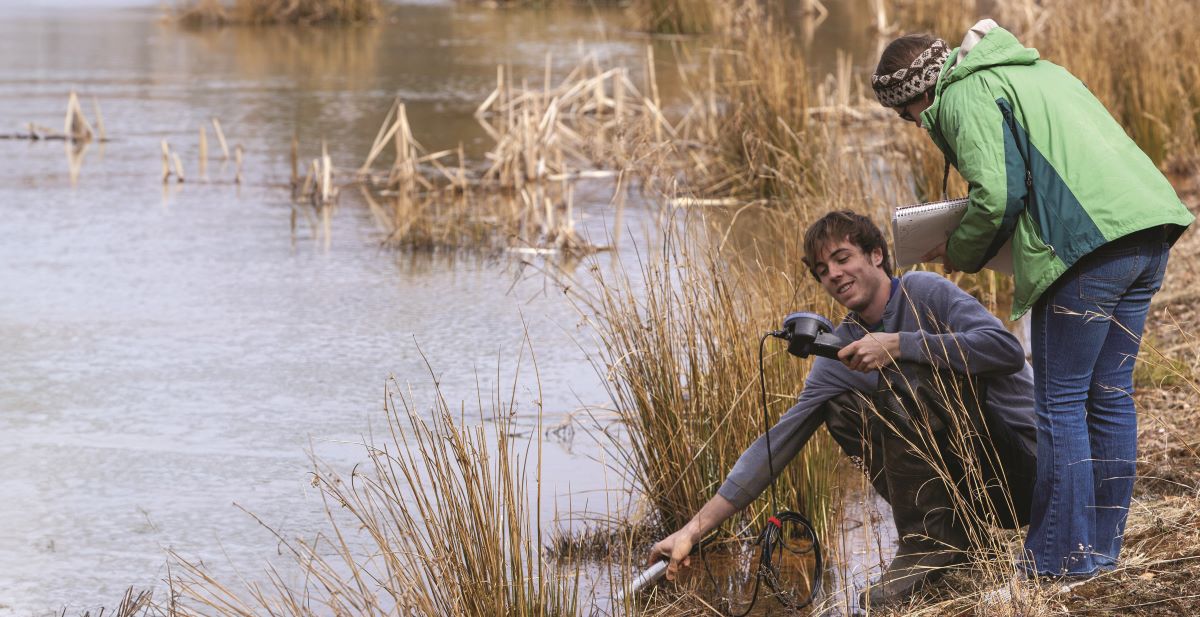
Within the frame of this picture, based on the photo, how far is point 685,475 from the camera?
12.6 ft

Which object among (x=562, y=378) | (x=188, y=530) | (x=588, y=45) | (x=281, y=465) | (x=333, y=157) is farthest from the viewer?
(x=588, y=45)

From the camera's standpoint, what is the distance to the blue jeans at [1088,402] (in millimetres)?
3059

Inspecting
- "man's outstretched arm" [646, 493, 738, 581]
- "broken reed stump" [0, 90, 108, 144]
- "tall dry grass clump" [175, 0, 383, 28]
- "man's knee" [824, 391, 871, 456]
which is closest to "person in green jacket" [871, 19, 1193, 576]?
"man's knee" [824, 391, 871, 456]

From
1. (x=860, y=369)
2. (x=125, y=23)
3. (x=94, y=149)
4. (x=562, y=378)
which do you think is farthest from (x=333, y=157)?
(x=125, y=23)

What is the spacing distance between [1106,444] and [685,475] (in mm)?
1107

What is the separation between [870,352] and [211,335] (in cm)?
368

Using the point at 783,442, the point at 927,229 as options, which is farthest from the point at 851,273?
the point at 783,442

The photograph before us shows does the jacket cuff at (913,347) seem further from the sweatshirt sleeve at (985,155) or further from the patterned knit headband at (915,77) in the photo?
the patterned knit headband at (915,77)

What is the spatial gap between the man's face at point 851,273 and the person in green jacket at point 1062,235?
201 mm

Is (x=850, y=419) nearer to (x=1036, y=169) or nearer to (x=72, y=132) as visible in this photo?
(x=1036, y=169)

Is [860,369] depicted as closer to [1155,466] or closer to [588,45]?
[1155,466]

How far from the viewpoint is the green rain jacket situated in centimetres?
300

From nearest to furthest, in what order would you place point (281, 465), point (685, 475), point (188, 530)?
point (685, 475), point (188, 530), point (281, 465)

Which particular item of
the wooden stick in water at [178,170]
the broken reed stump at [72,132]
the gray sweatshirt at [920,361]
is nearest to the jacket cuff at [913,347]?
the gray sweatshirt at [920,361]
